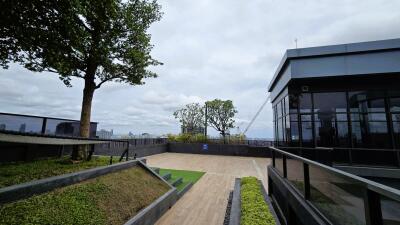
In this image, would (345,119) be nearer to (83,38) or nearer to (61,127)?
(83,38)

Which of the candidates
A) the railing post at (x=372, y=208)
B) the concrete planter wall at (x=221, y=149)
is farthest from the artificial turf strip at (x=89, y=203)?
the concrete planter wall at (x=221, y=149)

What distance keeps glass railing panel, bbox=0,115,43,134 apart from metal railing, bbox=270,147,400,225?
25.7ft

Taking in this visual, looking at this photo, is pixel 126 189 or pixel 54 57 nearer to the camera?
pixel 126 189

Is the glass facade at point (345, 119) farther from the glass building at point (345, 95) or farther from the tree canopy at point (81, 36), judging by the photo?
the tree canopy at point (81, 36)

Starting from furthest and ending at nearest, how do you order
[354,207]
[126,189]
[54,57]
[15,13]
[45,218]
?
[54,57] → [126,189] → [15,13] → [45,218] → [354,207]

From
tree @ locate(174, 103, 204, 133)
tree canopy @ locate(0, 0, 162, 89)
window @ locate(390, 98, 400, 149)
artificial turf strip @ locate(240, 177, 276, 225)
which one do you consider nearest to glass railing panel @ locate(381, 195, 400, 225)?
artificial turf strip @ locate(240, 177, 276, 225)


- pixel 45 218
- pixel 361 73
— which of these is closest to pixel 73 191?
pixel 45 218

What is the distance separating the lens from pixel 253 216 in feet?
12.1

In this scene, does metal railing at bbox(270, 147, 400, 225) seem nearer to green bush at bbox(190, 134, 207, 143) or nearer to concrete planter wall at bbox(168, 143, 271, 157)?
concrete planter wall at bbox(168, 143, 271, 157)

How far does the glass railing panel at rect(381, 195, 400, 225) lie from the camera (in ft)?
4.43

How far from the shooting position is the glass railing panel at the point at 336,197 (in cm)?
180

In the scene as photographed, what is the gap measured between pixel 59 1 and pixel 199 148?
17608 millimetres

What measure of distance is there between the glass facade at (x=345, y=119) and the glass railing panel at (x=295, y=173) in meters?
6.56

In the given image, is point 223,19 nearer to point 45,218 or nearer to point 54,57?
point 54,57
